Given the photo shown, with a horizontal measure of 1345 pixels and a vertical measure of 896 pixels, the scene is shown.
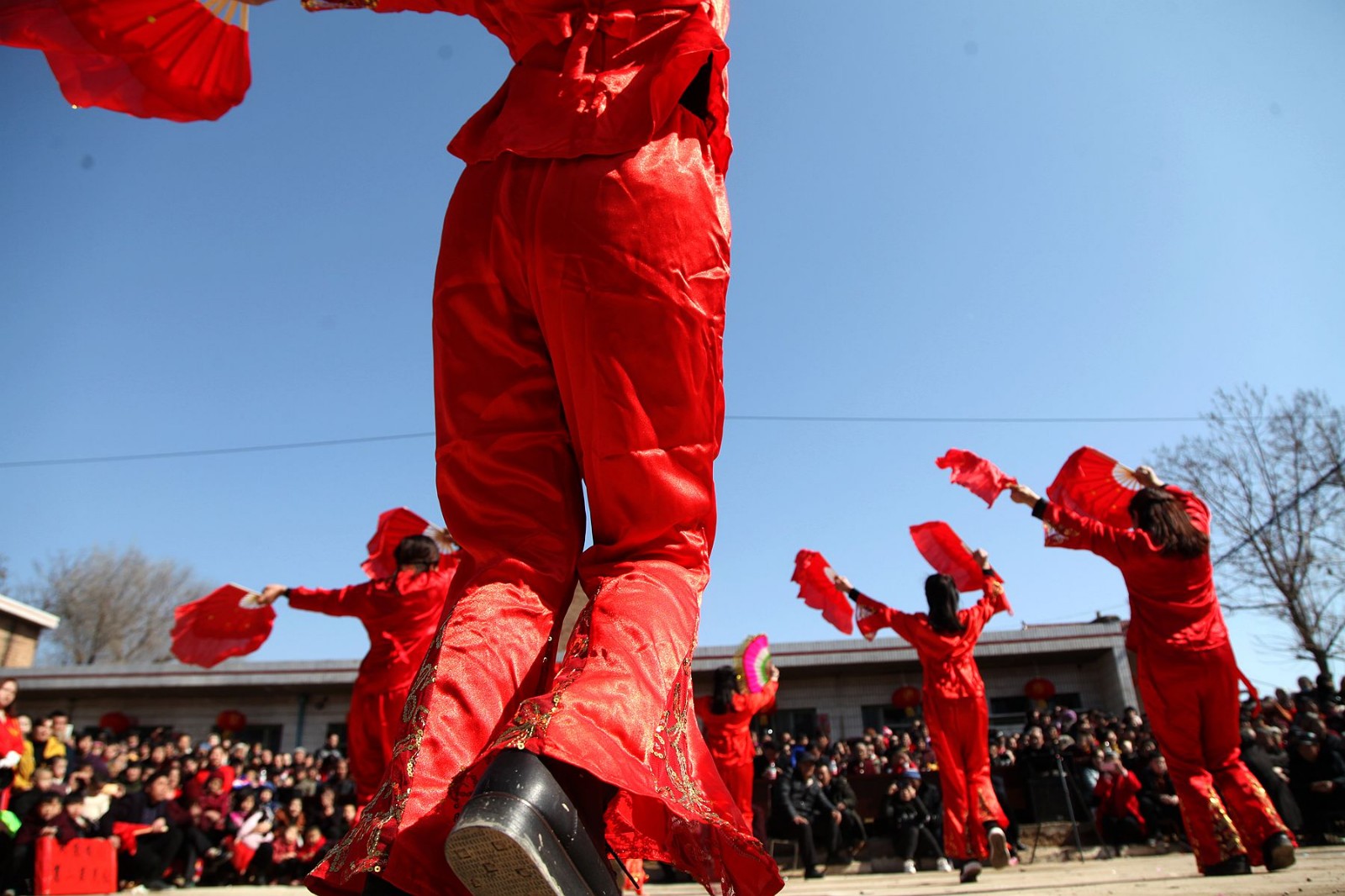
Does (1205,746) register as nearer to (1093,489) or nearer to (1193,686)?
(1193,686)

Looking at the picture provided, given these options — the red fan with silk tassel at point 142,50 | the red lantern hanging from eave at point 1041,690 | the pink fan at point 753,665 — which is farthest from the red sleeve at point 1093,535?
the red lantern hanging from eave at point 1041,690

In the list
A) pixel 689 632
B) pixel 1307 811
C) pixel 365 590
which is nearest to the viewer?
pixel 689 632

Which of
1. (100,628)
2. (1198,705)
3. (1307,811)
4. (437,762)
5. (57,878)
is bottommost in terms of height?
(1307,811)

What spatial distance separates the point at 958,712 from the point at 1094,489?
89.0 inches

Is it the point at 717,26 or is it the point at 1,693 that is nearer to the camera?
the point at 717,26

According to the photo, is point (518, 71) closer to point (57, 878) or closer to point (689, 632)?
point (689, 632)

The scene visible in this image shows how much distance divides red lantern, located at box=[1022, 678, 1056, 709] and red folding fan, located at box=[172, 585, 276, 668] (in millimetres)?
15743

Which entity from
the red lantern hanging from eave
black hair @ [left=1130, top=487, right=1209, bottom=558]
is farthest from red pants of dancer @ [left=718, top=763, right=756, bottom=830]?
the red lantern hanging from eave

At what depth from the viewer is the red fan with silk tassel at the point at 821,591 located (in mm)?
8125

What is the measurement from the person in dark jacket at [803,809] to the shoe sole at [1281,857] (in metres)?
6.44

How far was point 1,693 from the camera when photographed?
7.42 m

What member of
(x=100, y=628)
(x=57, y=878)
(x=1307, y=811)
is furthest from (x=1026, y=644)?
(x=100, y=628)

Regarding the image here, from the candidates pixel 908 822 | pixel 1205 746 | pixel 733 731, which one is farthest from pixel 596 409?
pixel 908 822

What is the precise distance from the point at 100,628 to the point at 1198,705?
40058mm
